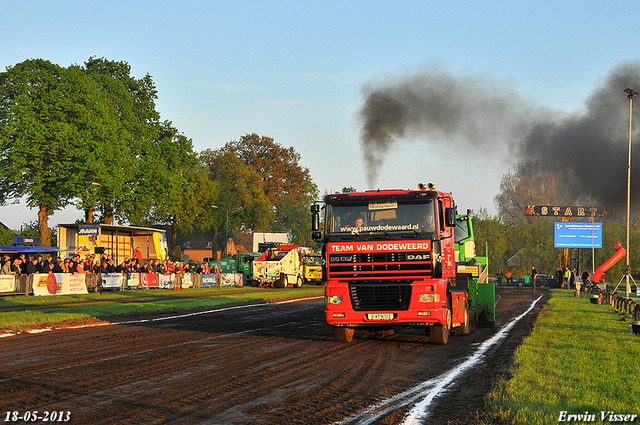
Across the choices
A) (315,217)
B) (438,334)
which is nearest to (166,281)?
(315,217)

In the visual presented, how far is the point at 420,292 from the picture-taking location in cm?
1335

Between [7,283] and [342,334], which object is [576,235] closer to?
[7,283]

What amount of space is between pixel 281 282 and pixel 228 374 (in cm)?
3556

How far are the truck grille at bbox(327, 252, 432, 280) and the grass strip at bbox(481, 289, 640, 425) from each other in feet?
8.55

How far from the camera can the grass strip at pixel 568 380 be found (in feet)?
24.8

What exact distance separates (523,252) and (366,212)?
7371 centimetres

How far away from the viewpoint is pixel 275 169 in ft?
305

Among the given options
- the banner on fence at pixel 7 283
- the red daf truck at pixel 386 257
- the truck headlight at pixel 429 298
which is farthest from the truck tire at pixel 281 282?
the truck headlight at pixel 429 298

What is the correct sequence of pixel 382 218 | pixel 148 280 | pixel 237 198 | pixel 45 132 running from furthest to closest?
1. pixel 237 198
2. pixel 45 132
3. pixel 148 280
4. pixel 382 218

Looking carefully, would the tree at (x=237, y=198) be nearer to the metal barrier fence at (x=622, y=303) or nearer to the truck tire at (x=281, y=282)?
the truck tire at (x=281, y=282)

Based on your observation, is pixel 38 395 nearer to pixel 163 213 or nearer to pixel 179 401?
pixel 179 401

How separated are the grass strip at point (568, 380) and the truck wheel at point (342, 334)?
3.86 m

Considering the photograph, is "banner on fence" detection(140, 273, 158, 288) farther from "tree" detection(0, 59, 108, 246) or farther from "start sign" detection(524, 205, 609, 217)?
"start sign" detection(524, 205, 609, 217)

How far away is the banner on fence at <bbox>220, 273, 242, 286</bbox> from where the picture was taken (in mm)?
45281
